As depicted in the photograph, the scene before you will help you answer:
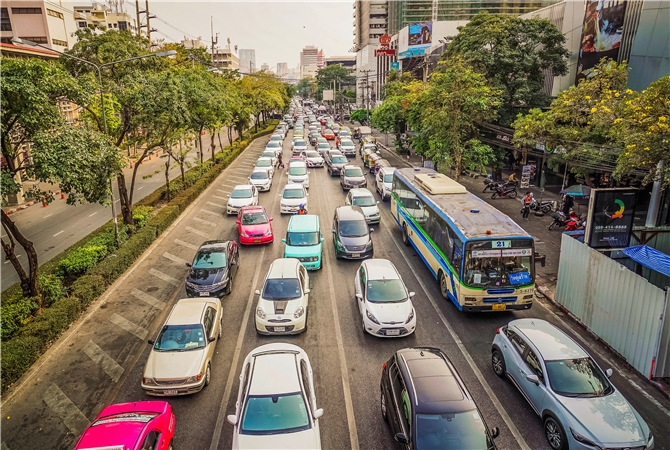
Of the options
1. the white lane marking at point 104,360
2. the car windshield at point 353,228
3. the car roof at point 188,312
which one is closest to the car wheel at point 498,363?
the car roof at point 188,312

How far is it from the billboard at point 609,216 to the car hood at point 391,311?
21.1 ft

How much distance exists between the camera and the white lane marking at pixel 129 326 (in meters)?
13.4

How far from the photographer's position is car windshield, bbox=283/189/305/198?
25.7 meters

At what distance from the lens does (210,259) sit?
1573 centimetres

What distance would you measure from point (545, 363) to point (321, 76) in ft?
465

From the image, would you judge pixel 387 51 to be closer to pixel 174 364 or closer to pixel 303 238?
pixel 303 238

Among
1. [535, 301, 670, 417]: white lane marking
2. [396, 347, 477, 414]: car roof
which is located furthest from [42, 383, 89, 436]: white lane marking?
[535, 301, 670, 417]: white lane marking

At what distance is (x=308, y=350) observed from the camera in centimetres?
1227

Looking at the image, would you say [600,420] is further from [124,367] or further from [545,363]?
[124,367]

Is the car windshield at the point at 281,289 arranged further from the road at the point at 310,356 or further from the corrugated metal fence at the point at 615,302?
the corrugated metal fence at the point at 615,302

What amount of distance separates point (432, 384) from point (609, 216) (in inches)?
374

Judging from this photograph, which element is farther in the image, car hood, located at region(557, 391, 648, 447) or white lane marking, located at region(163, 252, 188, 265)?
white lane marking, located at region(163, 252, 188, 265)

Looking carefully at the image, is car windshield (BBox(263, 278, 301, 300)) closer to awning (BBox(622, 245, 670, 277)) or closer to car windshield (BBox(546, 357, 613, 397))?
car windshield (BBox(546, 357, 613, 397))

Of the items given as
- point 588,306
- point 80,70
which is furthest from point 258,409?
point 80,70
